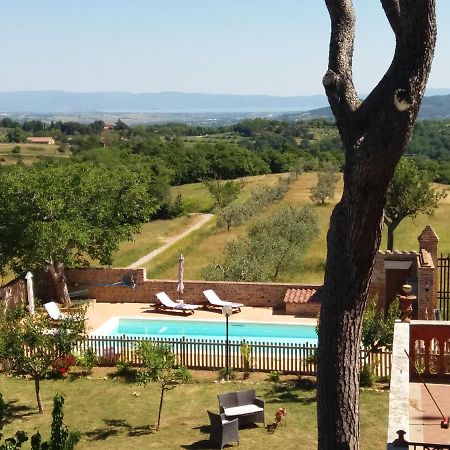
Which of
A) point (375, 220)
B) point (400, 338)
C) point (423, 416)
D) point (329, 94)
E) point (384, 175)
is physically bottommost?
point (423, 416)

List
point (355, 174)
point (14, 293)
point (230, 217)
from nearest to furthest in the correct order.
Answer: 1. point (355, 174)
2. point (14, 293)
3. point (230, 217)

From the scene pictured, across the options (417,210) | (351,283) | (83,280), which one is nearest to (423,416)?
(351,283)

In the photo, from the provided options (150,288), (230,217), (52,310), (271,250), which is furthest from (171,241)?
(52,310)

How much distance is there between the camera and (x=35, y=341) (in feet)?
50.4

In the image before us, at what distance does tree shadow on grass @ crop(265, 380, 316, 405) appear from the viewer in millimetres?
15915

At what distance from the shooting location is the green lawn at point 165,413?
13.7 metres

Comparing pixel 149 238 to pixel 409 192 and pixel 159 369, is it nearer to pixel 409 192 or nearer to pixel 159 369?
pixel 409 192

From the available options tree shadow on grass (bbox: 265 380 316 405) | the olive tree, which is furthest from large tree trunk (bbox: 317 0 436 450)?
the olive tree

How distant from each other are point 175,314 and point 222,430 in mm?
10079

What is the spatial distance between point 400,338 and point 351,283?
15.6ft

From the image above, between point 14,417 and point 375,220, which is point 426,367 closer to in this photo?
point 375,220

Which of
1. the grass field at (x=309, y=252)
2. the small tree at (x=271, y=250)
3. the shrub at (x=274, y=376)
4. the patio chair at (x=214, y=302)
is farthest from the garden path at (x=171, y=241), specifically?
the shrub at (x=274, y=376)

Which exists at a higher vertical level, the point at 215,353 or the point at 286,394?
the point at 215,353

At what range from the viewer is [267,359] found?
17922 mm
